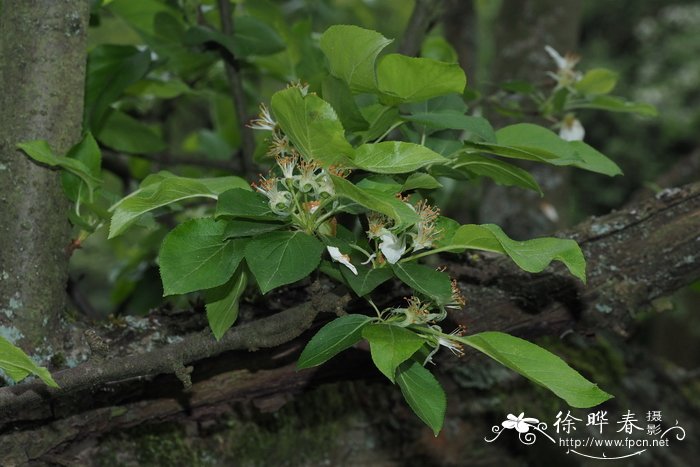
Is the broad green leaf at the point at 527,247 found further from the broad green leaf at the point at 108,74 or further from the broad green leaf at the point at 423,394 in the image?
the broad green leaf at the point at 108,74

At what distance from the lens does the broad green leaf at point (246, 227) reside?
2.37ft

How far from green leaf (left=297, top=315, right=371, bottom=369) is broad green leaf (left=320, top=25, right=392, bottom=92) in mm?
228

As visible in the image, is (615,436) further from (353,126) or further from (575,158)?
(353,126)

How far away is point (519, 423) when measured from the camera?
51.9 inches

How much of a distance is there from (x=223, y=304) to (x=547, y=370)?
13.2 inches

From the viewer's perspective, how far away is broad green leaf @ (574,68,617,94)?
1137mm

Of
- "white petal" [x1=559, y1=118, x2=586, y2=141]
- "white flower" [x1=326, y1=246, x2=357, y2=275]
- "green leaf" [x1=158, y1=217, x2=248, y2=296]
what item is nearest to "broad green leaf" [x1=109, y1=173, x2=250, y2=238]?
"green leaf" [x1=158, y1=217, x2=248, y2=296]

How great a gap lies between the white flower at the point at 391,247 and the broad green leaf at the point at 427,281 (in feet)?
0.04

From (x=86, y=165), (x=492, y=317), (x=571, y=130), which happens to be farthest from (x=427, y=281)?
(x=571, y=130)

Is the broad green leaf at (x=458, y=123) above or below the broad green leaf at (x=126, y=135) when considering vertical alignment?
above

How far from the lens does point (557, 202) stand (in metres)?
1.91

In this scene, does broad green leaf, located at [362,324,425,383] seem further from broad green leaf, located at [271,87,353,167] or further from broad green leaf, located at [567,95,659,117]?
broad green leaf, located at [567,95,659,117]

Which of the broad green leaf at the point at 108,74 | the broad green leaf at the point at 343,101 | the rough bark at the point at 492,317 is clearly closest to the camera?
the broad green leaf at the point at 343,101

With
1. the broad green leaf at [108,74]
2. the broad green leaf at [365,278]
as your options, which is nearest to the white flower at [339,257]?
the broad green leaf at [365,278]
